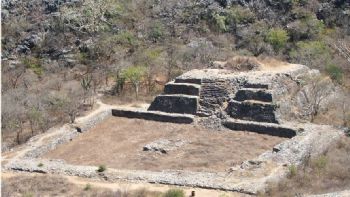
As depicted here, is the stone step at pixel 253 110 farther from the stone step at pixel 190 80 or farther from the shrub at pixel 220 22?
the shrub at pixel 220 22

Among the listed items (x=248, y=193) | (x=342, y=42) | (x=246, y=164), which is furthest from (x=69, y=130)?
(x=342, y=42)

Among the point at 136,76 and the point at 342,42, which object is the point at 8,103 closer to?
the point at 136,76

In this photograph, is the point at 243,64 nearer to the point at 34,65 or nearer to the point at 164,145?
the point at 164,145

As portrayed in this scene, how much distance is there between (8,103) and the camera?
28062 mm

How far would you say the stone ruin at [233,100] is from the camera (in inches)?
1026

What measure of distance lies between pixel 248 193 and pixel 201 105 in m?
10.1

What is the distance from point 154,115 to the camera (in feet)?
92.1

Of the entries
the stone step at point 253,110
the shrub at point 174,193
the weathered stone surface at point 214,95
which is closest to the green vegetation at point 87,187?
the shrub at point 174,193

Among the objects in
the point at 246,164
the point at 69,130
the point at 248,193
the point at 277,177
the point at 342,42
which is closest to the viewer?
the point at 248,193

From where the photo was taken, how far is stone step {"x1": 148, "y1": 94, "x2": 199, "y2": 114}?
91.3ft

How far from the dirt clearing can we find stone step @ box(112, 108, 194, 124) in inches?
14.8

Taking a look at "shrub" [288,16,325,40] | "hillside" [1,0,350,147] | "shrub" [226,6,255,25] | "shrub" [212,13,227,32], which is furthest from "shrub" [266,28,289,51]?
"shrub" [212,13,227,32]

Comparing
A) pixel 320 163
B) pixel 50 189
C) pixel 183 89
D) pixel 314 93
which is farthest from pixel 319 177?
pixel 183 89

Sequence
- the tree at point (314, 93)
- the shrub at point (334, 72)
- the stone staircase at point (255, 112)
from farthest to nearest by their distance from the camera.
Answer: the shrub at point (334, 72)
the tree at point (314, 93)
the stone staircase at point (255, 112)
